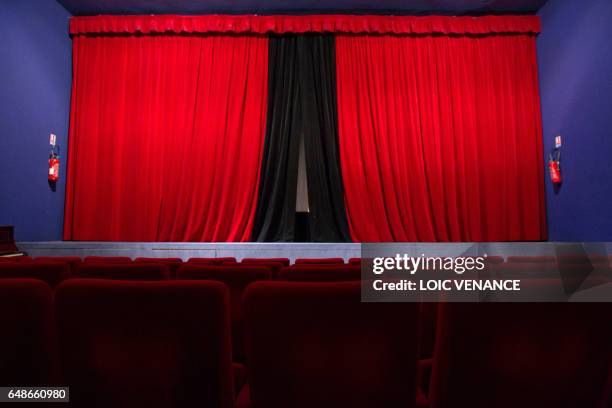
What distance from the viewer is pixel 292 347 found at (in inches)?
34.9

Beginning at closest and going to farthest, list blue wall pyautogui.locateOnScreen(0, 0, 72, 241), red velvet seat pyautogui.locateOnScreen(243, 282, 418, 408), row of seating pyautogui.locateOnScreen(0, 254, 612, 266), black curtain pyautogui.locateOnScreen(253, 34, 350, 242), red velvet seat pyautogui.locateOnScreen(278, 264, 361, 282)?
red velvet seat pyautogui.locateOnScreen(243, 282, 418, 408), red velvet seat pyautogui.locateOnScreen(278, 264, 361, 282), row of seating pyautogui.locateOnScreen(0, 254, 612, 266), blue wall pyautogui.locateOnScreen(0, 0, 72, 241), black curtain pyautogui.locateOnScreen(253, 34, 350, 242)

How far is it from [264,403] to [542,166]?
22.9ft

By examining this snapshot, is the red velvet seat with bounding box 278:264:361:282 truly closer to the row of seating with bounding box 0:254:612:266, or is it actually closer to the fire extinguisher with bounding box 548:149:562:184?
the row of seating with bounding box 0:254:612:266

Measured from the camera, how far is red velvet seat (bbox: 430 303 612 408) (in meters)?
0.88

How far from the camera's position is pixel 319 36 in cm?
651

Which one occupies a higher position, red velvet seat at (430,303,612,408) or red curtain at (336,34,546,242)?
red curtain at (336,34,546,242)

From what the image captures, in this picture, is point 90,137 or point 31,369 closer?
point 31,369

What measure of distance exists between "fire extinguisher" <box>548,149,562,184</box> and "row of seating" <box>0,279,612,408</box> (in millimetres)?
5893

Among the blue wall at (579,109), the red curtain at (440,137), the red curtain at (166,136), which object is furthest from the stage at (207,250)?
the blue wall at (579,109)

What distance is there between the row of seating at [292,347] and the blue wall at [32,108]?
534 centimetres

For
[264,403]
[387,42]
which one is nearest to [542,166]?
[387,42]

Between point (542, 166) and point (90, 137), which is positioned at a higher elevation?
point (90, 137)

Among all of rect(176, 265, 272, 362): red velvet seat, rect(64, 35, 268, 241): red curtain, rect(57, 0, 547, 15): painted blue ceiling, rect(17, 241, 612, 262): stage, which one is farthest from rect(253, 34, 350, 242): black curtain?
rect(176, 265, 272, 362): red velvet seat

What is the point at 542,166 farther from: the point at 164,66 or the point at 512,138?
the point at 164,66
